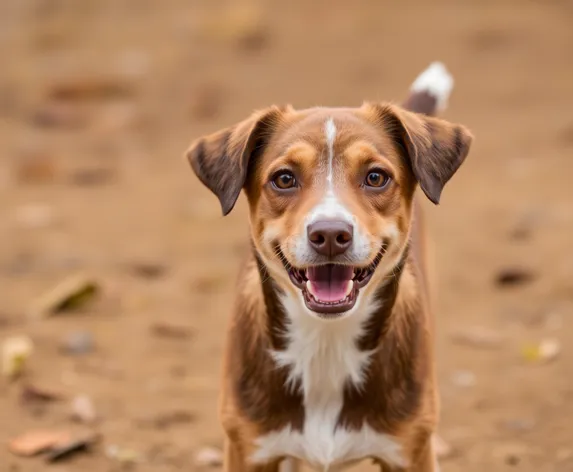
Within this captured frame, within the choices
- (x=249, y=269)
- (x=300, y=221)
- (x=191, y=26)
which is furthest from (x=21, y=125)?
(x=300, y=221)

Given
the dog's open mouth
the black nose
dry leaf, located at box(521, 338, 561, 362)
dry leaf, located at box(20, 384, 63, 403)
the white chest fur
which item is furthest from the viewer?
dry leaf, located at box(521, 338, 561, 362)

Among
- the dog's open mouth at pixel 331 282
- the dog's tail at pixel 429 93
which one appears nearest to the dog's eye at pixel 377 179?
the dog's open mouth at pixel 331 282

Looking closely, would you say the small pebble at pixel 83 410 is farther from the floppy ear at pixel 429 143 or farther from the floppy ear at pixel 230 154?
the floppy ear at pixel 429 143

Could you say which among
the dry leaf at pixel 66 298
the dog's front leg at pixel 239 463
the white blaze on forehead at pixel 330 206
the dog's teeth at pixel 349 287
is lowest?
the dry leaf at pixel 66 298

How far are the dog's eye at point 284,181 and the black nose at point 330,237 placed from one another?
327 millimetres

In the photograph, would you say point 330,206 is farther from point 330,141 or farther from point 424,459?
point 424,459

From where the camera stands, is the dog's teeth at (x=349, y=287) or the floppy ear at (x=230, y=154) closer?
the dog's teeth at (x=349, y=287)

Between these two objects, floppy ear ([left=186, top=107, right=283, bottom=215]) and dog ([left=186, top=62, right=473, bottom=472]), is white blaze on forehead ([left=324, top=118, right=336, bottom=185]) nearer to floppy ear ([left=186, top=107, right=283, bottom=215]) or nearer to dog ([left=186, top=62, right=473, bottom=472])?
dog ([left=186, top=62, right=473, bottom=472])

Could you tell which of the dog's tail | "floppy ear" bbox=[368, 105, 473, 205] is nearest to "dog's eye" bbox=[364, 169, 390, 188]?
"floppy ear" bbox=[368, 105, 473, 205]

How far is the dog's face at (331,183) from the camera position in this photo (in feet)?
Answer: 13.1

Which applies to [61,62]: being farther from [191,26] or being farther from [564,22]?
[564,22]

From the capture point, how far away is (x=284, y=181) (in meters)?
4.22

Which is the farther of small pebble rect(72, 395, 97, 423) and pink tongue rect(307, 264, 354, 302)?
small pebble rect(72, 395, 97, 423)

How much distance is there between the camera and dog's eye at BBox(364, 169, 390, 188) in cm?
418
